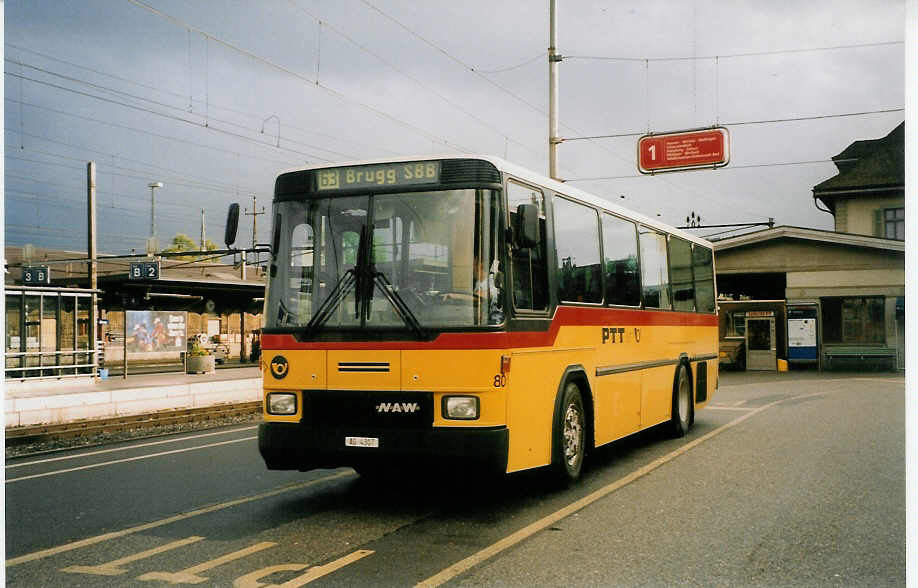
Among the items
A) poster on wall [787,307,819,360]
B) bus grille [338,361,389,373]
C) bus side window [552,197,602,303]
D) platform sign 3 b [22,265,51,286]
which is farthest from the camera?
poster on wall [787,307,819,360]

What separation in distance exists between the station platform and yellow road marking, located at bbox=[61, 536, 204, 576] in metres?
11.2

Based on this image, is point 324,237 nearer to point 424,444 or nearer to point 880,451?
point 424,444

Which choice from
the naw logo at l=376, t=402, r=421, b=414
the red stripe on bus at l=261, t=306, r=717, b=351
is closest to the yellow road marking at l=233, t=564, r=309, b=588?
the naw logo at l=376, t=402, r=421, b=414

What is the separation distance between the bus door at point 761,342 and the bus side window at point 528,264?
29.7m

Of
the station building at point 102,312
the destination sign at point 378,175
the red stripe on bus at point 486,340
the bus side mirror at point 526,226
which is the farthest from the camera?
the station building at point 102,312

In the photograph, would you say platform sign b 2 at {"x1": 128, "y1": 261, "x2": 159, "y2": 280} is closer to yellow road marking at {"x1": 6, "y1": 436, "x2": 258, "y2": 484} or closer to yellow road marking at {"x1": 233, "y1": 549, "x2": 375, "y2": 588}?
yellow road marking at {"x1": 6, "y1": 436, "x2": 258, "y2": 484}

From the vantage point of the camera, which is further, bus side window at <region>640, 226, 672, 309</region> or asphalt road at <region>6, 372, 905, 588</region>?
bus side window at <region>640, 226, 672, 309</region>

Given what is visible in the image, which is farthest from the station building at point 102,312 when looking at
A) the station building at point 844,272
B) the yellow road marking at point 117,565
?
the station building at point 844,272

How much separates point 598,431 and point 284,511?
345 centimetres

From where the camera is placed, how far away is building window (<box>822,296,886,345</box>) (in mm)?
35438

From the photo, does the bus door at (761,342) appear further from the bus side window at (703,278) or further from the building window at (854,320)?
the bus side window at (703,278)

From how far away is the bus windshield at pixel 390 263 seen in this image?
23.8 ft

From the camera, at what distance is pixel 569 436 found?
877 cm

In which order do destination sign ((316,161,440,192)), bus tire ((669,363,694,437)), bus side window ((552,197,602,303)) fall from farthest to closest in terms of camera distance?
bus tire ((669,363,694,437)), bus side window ((552,197,602,303)), destination sign ((316,161,440,192))
